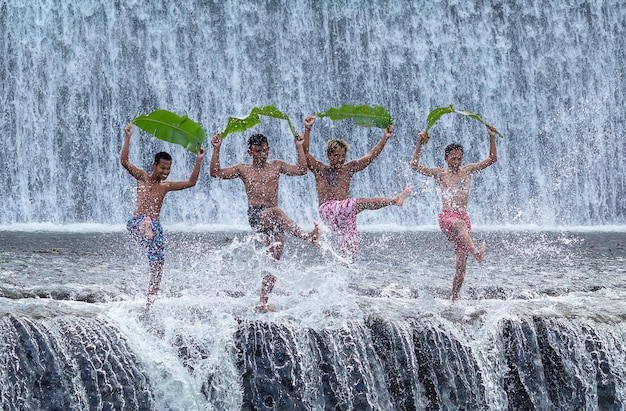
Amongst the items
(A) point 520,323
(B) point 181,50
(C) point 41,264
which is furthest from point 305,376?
(B) point 181,50

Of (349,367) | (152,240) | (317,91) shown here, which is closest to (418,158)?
(349,367)

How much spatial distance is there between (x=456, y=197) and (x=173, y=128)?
2.33 metres

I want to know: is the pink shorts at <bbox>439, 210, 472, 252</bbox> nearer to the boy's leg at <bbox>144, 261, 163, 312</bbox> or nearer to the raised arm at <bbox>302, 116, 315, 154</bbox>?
the raised arm at <bbox>302, 116, 315, 154</bbox>

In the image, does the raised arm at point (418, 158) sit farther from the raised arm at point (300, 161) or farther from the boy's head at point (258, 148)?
the boy's head at point (258, 148)

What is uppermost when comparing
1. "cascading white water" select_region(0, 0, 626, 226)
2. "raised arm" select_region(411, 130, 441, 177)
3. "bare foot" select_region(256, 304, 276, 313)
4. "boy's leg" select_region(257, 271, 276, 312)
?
"cascading white water" select_region(0, 0, 626, 226)

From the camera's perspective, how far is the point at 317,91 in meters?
19.9

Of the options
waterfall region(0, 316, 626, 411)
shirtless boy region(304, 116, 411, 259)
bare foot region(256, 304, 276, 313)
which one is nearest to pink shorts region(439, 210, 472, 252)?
shirtless boy region(304, 116, 411, 259)

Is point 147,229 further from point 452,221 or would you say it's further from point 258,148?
point 452,221

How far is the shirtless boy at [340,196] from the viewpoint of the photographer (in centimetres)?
664

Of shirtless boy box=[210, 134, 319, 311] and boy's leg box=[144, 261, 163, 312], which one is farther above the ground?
shirtless boy box=[210, 134, 319, 311]

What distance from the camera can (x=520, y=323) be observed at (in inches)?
257

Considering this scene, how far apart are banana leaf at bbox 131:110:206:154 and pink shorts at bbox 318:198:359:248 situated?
1060 mm

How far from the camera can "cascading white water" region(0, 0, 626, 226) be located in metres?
18.6

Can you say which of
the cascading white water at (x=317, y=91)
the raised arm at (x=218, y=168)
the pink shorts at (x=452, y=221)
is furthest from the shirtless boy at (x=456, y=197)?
the cascading white water at (x=317, y=91)
